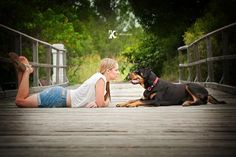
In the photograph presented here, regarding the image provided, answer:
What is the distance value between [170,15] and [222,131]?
12139mm

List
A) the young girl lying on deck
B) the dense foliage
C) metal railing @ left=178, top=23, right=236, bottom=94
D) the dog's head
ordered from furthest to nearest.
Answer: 1. the dense foliage
2. metal railing @ left=178, top=23, right=236, bottom=94
3. the dog's head
4. the young girl lying on deck

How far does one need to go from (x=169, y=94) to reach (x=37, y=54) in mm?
3216

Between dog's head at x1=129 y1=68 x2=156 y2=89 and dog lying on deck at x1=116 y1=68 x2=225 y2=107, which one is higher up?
dog's head at x1=129 y1=68 x2=156 y2=89

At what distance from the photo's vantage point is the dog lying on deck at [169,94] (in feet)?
13.9

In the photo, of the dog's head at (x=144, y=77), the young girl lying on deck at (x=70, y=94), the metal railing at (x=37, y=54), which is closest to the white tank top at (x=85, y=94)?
the young girl lying on deck at (x=70, y=94)

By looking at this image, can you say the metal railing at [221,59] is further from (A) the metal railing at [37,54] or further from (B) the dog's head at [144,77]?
(A) the metal railing at [37,54]

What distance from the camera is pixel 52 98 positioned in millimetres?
4074

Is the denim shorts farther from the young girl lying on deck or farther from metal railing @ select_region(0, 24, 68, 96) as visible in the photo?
metal railing @ select_region(0, 24, 68, 96)

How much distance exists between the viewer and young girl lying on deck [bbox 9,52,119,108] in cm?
403

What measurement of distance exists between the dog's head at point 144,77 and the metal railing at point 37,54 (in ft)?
5.14

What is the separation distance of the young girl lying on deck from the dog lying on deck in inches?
13.4

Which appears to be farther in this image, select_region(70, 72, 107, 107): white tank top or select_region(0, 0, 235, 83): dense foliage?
select_region(0, 0, 235, 83): dense foliage

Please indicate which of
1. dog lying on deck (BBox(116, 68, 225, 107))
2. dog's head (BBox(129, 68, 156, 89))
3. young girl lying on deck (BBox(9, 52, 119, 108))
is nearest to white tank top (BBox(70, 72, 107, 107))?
young girl lying on deck (BBox(9, 52, 119, 108))

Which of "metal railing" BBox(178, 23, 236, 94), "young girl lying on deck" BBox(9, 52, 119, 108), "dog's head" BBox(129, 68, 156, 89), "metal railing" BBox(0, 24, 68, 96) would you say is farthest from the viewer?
"metal railing" BBox(0, 24, 68, 96)
